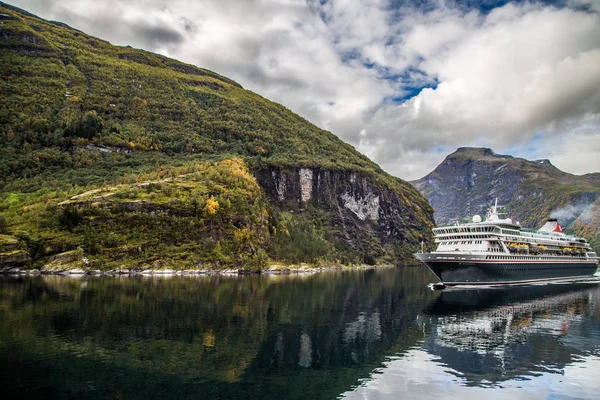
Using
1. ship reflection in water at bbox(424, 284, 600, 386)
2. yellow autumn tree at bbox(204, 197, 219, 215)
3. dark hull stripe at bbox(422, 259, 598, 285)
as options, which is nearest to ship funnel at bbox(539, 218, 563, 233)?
dark hull stripe at bbox(422, 259, 598, 285)

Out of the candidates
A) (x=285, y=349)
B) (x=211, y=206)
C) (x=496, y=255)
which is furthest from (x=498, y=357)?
(x=211, y=206)

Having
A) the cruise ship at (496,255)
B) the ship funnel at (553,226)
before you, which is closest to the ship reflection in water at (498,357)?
the cruise ship at (496,255)

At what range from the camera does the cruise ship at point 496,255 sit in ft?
319

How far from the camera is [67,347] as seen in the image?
35.2 metres

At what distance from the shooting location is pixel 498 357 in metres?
37.3

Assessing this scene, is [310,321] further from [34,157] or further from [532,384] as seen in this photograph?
[34,157]

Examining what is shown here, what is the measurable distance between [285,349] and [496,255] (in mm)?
80335

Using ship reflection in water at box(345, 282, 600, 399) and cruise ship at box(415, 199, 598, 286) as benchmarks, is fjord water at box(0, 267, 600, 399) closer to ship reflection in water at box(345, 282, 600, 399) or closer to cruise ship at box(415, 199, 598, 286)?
ship reflection in water at box(345, 282, 600, 399)

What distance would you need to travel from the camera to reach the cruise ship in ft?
319

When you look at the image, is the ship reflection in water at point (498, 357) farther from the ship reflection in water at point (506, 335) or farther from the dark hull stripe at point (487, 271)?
the dark hull stripe at point (487, 271)

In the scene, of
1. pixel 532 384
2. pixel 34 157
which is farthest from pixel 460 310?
pixel 34 157

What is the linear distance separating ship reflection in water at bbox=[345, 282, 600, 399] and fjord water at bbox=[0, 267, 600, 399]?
150 millimetres

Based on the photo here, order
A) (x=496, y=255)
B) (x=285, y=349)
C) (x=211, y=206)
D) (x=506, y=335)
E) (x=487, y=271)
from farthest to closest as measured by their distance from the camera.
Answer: (x=211, y=206)
(x=496, y=255)
(x=487, y=271)
(x=506, y=335)
(x=285, y=349)

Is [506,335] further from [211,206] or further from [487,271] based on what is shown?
[211,206]
